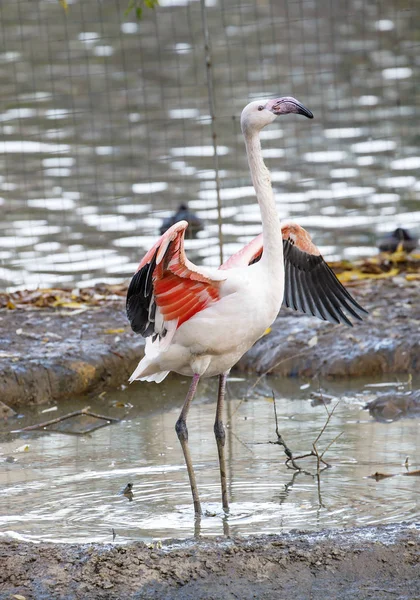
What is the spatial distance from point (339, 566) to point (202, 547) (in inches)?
21.6

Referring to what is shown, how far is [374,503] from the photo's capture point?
5219 mm

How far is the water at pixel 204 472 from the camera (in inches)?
199

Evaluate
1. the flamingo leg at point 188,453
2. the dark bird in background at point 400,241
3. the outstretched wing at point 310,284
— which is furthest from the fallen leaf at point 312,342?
the dark bird in background at point 400,241

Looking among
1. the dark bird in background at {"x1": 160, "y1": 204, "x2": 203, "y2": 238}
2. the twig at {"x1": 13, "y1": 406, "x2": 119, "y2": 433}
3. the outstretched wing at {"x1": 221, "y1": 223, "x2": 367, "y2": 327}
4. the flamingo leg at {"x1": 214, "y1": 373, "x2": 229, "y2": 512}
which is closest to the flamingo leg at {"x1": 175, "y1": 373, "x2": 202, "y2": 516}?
the flamingo leg at {"x1": 214, "y1": 373, "x2": 229, "y2": 512}

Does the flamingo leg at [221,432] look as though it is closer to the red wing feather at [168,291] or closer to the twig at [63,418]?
the red wing feather at [168,291]

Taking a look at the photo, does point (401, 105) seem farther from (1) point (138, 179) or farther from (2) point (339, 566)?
(2) point (339, 566)

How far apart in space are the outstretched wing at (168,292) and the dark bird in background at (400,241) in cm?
557

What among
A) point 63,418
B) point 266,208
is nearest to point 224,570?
point 266,208

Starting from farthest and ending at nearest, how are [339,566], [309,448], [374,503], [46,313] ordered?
[46,313] → [309,448] → [374,503] → [339,566]

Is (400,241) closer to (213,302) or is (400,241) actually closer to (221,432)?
(221,432)

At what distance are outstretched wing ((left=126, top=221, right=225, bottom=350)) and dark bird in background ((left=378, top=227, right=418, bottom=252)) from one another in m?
5.57

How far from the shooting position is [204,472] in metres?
5.98

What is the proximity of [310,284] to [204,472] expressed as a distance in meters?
1.31

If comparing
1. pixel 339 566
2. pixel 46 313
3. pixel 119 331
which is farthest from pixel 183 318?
pixel 46 313
